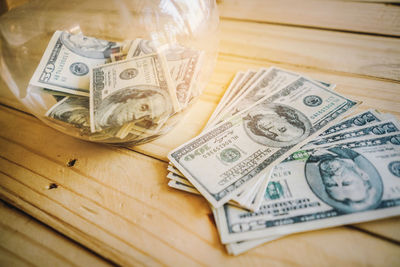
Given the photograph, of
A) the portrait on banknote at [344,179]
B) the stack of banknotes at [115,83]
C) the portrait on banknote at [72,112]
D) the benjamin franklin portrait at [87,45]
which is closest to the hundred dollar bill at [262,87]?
the stack of banknotes at [115,83]

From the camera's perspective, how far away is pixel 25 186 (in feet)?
1.72

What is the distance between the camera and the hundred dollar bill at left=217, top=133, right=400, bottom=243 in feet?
1.33

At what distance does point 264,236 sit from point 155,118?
0.33m

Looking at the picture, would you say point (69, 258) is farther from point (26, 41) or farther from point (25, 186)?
point (26, 41)

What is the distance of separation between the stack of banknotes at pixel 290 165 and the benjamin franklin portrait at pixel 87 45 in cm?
44

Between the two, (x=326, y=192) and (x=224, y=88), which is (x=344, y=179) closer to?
(x=326, y=192)

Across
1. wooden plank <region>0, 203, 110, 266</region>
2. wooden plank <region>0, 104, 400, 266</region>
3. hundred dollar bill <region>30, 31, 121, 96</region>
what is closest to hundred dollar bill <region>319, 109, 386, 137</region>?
wooden plank <region>0, 104, 400, 266</region>

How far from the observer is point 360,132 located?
51 cm

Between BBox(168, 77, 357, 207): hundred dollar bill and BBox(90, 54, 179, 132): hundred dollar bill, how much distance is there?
12cm

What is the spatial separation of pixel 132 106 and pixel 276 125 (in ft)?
1.16

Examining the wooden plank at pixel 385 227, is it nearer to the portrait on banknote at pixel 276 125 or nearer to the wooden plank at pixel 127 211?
the wooden plank at pixel 127 211

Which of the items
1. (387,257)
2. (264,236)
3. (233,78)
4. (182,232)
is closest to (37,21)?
(233,78)

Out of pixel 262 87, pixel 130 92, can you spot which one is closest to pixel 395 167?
pixel 262 87

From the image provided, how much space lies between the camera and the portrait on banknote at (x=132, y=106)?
53cm
